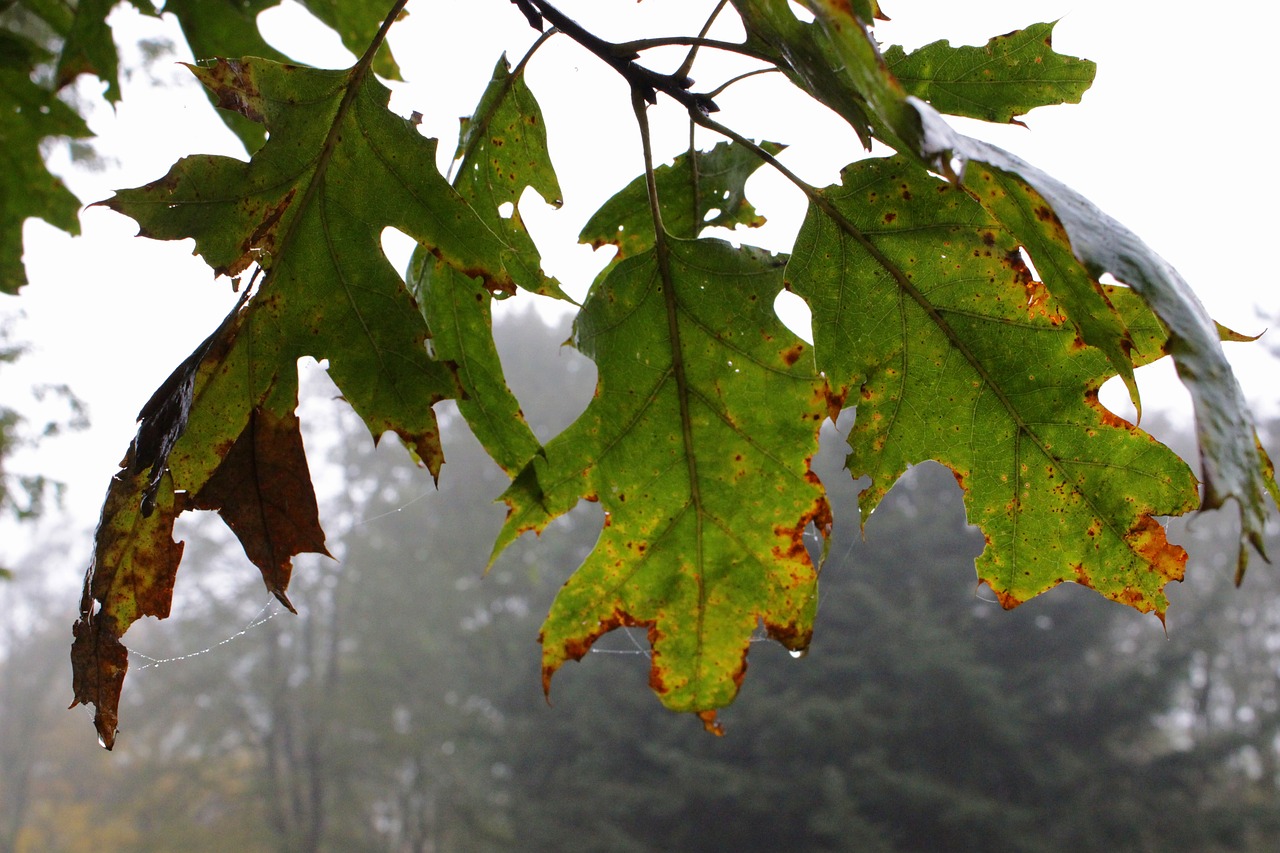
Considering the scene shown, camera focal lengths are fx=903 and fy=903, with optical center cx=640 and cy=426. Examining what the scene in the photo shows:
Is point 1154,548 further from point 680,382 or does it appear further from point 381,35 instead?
point 381,35

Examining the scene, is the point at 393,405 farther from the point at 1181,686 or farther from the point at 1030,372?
the point at 1181,686

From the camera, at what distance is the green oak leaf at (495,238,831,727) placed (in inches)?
32.3

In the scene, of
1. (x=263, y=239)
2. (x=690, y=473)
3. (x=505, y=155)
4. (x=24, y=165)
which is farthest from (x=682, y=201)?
(x=24, y=165)

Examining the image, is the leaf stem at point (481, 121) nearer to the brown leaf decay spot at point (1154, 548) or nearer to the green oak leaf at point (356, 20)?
the green oak leaf at point (356, 20)

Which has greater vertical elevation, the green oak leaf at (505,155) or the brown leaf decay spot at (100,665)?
the green oak leaf at (505,155)

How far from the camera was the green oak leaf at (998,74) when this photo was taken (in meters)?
0.81

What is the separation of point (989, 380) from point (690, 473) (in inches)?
11.0

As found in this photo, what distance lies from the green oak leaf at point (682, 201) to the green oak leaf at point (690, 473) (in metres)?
0.16

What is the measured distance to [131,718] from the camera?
17.7 m

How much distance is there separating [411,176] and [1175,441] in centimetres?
2332

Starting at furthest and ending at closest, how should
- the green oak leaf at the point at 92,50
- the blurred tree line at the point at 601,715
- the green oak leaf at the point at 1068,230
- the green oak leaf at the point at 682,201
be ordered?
1. the blurred tree line at the point at 601,715
2. the green oak leaf at the point at 92,50
3. the green oak leaf at the point at 682,201
4. the green oak leaf at the point at 1068,230

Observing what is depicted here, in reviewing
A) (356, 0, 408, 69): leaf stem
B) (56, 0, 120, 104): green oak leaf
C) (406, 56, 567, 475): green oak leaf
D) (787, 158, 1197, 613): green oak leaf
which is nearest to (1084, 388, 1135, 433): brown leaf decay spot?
(787, 158, 1197, 613): green oak leaf

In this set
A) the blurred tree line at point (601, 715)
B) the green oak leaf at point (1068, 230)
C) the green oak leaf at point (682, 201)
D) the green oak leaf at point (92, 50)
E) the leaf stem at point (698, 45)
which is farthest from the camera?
the blurred tree line at point (601, 715)

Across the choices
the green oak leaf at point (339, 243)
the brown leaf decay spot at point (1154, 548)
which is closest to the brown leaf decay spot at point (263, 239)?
the green oak leaf at point (339, 243)
